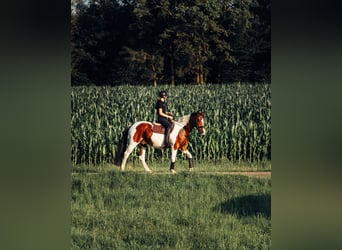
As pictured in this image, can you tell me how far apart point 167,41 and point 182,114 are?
72 cm

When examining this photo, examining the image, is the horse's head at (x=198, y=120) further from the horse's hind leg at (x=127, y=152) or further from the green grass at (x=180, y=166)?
the horse's hind leg at (x=127, y=152)

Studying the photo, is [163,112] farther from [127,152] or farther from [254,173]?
[254,173]

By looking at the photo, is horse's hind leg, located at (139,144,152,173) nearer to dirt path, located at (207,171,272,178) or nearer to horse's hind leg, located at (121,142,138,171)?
horse's hind leg, located at (121,142,138,171)

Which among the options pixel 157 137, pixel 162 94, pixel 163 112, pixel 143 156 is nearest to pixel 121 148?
pixel 143 156

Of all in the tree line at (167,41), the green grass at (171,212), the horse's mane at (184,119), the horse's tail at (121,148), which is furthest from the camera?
the horse's tail at (121,148)

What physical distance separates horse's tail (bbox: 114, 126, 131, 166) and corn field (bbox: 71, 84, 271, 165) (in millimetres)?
42

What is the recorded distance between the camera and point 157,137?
6.00 m

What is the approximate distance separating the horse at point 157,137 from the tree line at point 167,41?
38 cm

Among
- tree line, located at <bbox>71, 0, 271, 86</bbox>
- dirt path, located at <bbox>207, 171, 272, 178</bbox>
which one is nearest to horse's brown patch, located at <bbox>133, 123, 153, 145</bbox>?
tree line, located at <bbox>71, 0, 271, 86</bbox>

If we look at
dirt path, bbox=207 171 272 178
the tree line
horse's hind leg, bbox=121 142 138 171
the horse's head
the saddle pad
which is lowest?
dirt path, bbox=207 171 272 178

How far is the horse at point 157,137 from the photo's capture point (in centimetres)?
595

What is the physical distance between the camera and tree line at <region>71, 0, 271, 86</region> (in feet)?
19.0

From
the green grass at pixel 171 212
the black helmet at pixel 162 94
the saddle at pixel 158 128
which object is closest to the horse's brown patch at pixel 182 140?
the saddle at pixel 158 128
